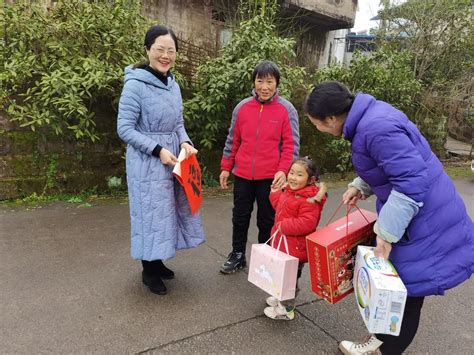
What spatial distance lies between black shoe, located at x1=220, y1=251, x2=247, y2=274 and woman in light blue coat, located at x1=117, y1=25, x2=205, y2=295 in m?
0.71

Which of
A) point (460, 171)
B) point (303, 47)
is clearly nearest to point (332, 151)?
point (460, 171)

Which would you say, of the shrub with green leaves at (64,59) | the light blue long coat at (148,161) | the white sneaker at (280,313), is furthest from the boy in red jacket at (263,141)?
the shrub with green leaves at (64,59)

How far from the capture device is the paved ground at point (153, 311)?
7.66 ft

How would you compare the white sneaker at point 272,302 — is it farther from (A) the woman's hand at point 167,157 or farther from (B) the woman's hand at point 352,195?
(A) the woman's hand at point 167,157

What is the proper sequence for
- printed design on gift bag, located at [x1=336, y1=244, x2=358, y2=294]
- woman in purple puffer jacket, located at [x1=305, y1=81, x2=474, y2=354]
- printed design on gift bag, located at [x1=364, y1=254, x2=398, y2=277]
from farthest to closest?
1. printed design on gift bag, located at [x1=336, y1=244, x2=358, y2=294]
2. printed design on gift bag, located at [x1=364, y1=254, x2=398, y2=277]
3. woman in purple puffer jacket, located at [x1=305, y1=81, x2=474, y2=354]

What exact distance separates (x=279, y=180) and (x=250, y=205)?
1.54 feet

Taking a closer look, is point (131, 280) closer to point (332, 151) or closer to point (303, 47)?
point (332, 151)

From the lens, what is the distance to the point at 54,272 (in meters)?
3.17

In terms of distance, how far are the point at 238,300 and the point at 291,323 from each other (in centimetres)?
46

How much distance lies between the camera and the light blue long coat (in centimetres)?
257

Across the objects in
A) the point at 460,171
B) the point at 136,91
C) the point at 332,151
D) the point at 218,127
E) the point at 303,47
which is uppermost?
the point at 303,47

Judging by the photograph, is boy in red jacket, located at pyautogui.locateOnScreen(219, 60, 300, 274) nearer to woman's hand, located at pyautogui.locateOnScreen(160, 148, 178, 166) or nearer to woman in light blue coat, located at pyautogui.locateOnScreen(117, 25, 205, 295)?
woman in light blue coat, located at pyautogui.locateOnScreen(117, 25, 205, 295)

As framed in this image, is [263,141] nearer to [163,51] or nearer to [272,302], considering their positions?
[163,51]

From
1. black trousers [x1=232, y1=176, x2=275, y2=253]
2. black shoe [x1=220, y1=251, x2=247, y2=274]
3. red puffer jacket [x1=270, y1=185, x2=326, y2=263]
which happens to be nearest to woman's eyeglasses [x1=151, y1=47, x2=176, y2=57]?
black trousers [x1=232, y1=176, x2=275, y2=253]
